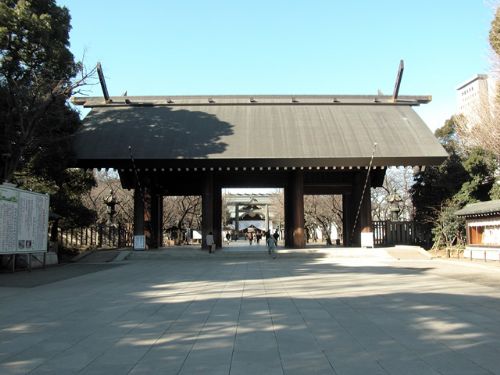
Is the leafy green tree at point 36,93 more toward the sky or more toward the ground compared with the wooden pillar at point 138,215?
more toward the sky

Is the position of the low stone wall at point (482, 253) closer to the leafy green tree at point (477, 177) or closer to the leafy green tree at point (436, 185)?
the leafy green tree at point (477, 177)

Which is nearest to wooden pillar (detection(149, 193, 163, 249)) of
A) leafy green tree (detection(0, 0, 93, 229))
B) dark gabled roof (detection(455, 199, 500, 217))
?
leafy green tree (detection(0, 0, 93, 229))

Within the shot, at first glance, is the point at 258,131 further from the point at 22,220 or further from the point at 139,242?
the point at 22,220

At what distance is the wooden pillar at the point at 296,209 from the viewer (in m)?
25.0

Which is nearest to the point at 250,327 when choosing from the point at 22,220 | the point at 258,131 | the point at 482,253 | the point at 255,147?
the point at 22,220

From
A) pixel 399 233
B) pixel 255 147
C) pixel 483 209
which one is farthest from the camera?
pixel 399 233

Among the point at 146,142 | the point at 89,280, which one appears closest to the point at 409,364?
the point at 89,280

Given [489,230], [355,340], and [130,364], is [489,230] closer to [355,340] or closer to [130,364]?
[355,340]

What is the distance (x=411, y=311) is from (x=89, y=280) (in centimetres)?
933

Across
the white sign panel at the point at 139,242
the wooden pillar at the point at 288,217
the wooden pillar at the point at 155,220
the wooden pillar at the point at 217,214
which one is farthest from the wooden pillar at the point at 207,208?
the wooden pillar at the point at 288,217

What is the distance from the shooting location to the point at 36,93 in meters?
17.1

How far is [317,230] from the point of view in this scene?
194 ft

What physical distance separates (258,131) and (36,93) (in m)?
12.6

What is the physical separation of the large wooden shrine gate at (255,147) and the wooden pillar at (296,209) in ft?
0.18
